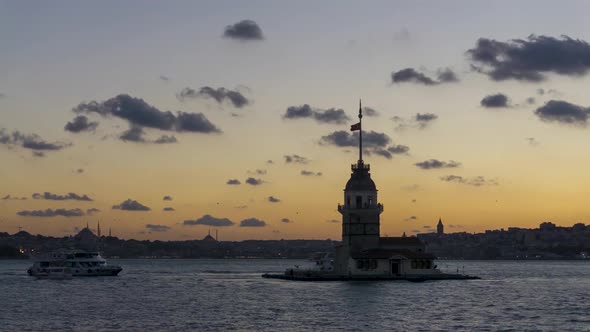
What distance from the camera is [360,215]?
436ft

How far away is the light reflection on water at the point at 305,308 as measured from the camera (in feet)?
262

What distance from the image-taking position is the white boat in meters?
176

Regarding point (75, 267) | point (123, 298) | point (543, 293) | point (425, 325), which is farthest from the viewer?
point (75, 267)

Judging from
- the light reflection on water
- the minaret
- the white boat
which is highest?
the minaret

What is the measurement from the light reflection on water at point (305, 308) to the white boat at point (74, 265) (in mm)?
38077

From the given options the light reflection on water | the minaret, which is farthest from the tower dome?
the light reflection on water

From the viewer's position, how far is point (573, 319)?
8606 centimetres

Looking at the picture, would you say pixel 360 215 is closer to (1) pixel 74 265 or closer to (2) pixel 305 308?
(2) pixel 305 308

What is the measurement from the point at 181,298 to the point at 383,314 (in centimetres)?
3467

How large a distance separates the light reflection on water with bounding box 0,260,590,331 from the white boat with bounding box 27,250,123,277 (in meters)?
38.1

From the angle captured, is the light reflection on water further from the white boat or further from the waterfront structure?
the white boat

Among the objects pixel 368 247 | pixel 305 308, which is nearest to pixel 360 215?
pixel 368 247

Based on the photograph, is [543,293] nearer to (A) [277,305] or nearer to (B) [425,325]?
(A) [277,305]

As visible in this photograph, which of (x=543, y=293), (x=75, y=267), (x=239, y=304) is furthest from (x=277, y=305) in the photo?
(x=75, y=267)
